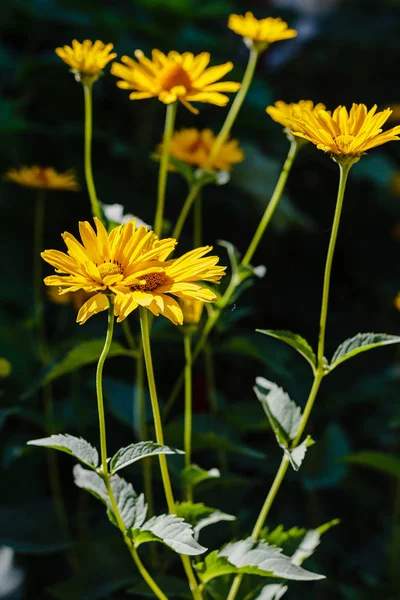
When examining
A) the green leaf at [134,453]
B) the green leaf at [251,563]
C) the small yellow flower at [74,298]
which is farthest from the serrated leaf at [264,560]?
the small yellow flower at [74,298]

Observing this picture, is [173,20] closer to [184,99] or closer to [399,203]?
[399,203]

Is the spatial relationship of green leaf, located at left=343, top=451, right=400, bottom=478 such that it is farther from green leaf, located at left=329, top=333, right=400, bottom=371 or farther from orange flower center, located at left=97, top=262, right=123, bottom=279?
orange flower center, located at left=97, top=262, right=123, bottom=279

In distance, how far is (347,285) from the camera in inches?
60.7

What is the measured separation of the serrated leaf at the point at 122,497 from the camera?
0.54m

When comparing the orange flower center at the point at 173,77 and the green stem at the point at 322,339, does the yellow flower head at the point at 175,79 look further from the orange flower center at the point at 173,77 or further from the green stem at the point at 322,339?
the green stem at the point at 322,339

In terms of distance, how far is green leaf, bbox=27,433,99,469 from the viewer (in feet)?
1.56

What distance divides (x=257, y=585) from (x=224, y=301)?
0.78 ft

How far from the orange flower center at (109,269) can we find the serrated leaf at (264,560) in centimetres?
22

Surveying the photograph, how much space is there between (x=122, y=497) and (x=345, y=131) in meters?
0.30

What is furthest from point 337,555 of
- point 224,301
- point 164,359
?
point 224,301

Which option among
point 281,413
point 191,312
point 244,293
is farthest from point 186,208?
point 244,293

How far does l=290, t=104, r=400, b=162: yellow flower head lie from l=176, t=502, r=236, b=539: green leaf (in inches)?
11.0

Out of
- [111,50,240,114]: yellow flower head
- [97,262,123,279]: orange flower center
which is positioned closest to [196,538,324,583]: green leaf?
[97,262,123,279]: orange flower center

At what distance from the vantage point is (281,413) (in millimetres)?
566
